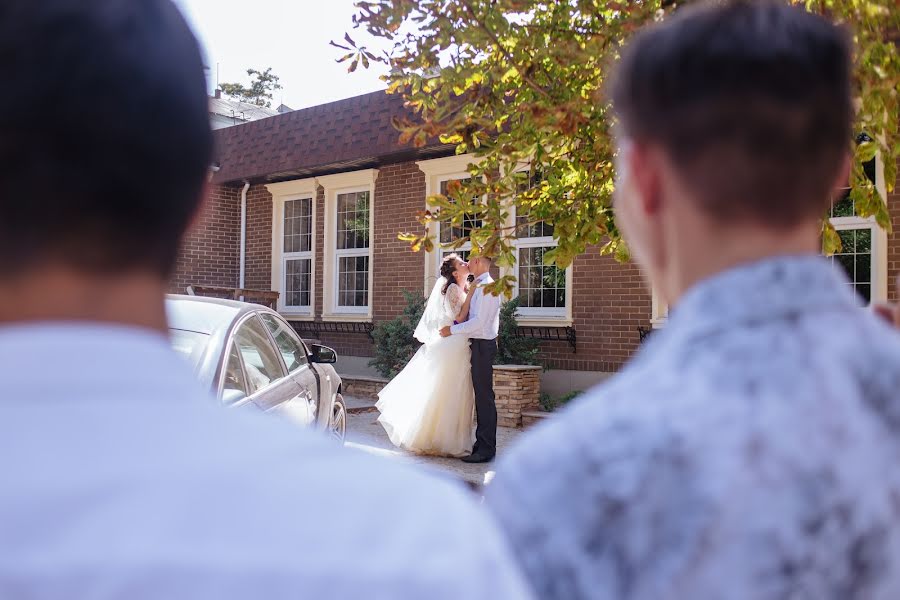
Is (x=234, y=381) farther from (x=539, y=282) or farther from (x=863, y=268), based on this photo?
(x=539, y=282)

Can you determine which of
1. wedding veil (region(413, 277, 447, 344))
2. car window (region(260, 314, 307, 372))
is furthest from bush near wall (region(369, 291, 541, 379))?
car window (region(260, 314, 307, 372))

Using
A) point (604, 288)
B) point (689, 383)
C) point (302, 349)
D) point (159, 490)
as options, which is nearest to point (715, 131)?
point (689, 383)

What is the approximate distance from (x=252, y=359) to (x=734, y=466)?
4.01 m

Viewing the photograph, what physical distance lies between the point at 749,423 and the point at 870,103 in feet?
9.63

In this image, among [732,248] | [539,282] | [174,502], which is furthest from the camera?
[539,282]

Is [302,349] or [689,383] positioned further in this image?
[302,349]

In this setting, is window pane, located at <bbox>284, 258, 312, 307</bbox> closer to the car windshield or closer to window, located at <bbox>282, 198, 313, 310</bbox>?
window, located at <bbox>282, 198, 313, 310</bbox>

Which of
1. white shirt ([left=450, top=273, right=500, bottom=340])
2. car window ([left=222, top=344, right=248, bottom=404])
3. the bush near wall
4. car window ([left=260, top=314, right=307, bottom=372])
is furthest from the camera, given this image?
the bush near wall

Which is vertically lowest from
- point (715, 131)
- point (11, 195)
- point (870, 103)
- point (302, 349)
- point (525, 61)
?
point (302, 349)

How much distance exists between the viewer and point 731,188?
3.24ft

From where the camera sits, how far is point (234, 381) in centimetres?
416

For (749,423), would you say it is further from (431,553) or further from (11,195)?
(11,195)

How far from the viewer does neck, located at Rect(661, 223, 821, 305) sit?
1.02m

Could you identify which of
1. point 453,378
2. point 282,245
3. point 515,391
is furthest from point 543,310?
point 282,245
